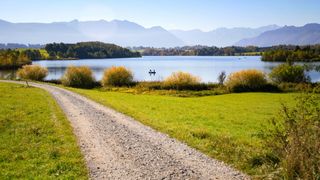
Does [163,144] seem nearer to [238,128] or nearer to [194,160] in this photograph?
[194,160]

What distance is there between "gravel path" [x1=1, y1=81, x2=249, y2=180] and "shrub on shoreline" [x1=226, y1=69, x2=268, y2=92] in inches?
2039

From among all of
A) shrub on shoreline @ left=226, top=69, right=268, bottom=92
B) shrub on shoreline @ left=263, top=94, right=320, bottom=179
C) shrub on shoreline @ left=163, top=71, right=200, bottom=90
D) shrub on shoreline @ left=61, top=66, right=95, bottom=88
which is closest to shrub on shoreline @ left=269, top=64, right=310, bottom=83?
shrub on shoreline @ left=226, top=69, right=268, bottom=92

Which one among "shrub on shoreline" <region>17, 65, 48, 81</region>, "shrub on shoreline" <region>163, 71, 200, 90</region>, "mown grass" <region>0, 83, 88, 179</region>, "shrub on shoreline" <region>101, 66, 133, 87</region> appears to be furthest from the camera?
"shrub on shoreline" <region>17, 65, 48, 81</region>

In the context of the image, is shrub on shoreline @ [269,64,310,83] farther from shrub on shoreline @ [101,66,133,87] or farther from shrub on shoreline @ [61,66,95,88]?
shrub on shoreline @ [61,66,95,88]

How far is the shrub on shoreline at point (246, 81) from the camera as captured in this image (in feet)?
233

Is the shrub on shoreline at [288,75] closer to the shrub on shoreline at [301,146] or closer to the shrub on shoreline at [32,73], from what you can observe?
the shrub on shoreline at [32,73]

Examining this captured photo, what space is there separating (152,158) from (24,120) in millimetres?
12782

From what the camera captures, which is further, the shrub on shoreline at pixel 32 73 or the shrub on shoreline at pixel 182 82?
the shrub on shoreline at pixel 32 73

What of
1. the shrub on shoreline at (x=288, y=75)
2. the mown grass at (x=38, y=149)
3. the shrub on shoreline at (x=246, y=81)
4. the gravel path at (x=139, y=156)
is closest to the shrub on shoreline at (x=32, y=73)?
the shrub on shoreline at (x=246, y=81)

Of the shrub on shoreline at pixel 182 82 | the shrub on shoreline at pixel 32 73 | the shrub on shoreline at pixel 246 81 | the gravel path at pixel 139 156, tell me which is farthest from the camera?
the shrub on shoreline at pixel 32 73

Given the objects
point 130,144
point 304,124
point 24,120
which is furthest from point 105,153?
point 24,120

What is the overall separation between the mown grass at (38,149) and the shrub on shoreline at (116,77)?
5379 cm

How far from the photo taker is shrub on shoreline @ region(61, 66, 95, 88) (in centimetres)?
7806

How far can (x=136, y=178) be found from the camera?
1156 cm
